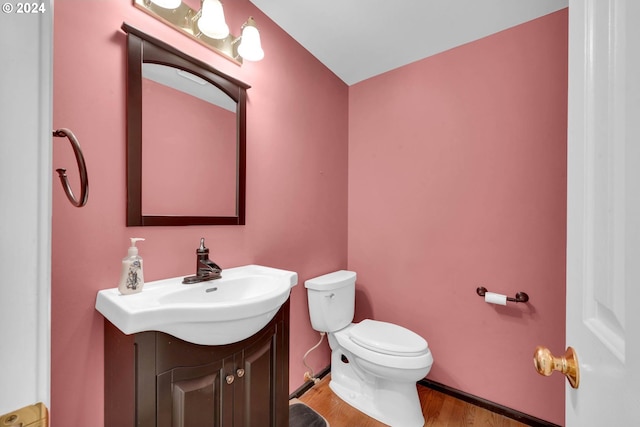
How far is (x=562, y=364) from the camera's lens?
48 centimetres

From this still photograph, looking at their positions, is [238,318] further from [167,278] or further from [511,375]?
[511,375]

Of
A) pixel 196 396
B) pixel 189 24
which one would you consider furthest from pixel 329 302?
pixel 189 24

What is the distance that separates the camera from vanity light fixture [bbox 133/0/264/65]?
108cm

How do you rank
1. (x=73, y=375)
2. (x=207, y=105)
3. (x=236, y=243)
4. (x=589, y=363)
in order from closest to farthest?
(x=589, y=363)
(x=73, y=375)
(x=207, y=105)
(x=236, y=243)

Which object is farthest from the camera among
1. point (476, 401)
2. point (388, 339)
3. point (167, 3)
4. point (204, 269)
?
point (476, 401)

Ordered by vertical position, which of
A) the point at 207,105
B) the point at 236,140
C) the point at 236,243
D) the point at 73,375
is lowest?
the point at 73,375

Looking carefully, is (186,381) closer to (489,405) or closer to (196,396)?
(196,396)

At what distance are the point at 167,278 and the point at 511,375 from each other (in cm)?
193

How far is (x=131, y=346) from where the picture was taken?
31.5 inches

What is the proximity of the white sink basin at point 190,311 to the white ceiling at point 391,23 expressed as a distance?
1476 mm

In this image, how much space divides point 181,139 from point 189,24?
0.50m

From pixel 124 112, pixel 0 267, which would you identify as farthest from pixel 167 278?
pixel 0 267

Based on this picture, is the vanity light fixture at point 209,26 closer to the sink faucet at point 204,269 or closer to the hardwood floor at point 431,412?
the sink faucet at point 204,269

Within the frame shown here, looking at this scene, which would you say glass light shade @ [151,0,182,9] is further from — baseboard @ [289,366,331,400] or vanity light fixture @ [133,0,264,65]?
baseboard @ [289,366,331,400]
